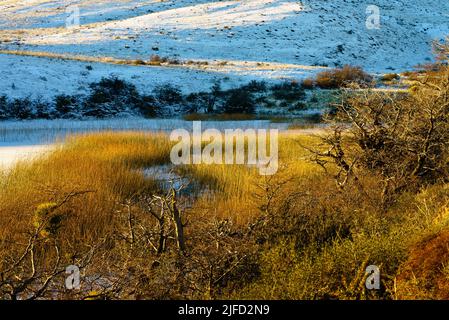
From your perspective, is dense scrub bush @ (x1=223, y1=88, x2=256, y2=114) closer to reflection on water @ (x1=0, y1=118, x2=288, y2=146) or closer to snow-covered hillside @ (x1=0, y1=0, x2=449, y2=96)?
snow-covered hillside @ (x1=0, y1=0, x2=449, y2=96)

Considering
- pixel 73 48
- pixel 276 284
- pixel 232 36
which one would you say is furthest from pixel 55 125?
pixel 232 36

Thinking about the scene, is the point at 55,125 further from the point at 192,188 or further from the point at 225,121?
the point at 192,188

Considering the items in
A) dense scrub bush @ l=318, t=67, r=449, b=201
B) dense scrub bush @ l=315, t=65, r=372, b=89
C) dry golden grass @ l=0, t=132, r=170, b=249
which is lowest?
dense scrub bush @ l=315, t=65, r=372, b=89

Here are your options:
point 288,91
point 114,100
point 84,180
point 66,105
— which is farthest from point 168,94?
point 84,180

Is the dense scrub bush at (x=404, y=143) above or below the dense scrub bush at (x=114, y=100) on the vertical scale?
above

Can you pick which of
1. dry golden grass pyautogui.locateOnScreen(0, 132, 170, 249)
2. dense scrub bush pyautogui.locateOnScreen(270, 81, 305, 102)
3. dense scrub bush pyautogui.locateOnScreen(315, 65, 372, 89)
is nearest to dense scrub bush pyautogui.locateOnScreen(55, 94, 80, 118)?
dry golden grass pyautogui.locateOnScreen(0, 132, 170, 249)

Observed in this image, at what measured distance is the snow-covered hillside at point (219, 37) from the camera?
25484mm

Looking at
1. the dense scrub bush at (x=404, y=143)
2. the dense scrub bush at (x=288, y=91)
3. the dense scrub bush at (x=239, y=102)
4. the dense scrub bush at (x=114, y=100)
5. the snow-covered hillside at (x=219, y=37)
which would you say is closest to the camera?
the dense scrub bush at (x=404, y=143)

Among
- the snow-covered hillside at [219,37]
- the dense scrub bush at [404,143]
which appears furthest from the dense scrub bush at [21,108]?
the dense scrub bush at [404,143]

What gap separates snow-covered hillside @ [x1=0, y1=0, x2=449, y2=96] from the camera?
25484 mm

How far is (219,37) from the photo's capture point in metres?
47.3

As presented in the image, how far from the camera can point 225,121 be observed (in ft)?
62.7

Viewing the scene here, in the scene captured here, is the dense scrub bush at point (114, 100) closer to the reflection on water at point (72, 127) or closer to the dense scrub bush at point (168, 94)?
the dense scrub bush at point (168, 94)

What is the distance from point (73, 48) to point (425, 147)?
3732cm
